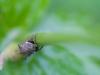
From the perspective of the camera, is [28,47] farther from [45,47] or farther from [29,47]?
[45,47]

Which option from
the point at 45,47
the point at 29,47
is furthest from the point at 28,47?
the point at 45,47

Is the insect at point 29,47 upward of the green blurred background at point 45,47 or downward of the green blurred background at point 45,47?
downward

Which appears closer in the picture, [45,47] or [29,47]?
[29,47]

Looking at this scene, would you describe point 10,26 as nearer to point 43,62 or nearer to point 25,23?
point 25,23

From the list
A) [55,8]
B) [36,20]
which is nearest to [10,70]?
[36,20]

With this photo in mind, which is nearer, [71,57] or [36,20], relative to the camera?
[71,57]

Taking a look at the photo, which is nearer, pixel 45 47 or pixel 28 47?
pixel 28 47

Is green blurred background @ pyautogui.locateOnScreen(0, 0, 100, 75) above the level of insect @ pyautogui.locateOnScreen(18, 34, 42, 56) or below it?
above

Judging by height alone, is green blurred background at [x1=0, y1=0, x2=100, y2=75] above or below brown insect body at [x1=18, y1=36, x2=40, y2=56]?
above
